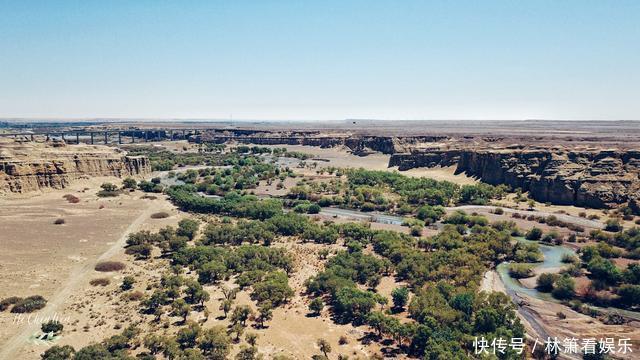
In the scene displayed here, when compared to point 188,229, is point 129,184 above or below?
above

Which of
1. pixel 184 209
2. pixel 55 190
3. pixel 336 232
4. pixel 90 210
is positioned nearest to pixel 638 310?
pixel 336 232

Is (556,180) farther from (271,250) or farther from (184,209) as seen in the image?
(184,209)

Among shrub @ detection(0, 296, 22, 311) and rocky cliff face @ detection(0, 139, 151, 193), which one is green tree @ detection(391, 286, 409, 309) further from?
rocky cliff face @ detection(0, 139, 151, 193)

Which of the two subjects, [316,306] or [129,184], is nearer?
[316,306]

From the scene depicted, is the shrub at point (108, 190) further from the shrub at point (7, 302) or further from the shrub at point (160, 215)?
the shrub at point (7, 302)

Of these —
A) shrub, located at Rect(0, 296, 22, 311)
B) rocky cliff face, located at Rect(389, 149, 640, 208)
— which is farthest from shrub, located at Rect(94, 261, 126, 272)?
rocky cliff face, located at Rect(389, 149, 640, 208)

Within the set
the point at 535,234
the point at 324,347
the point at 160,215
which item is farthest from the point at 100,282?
the point at 535,234

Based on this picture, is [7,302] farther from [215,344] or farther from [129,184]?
[129,184]

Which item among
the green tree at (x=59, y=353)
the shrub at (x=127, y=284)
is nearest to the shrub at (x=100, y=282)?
the shrub at (x=127, y=284)
